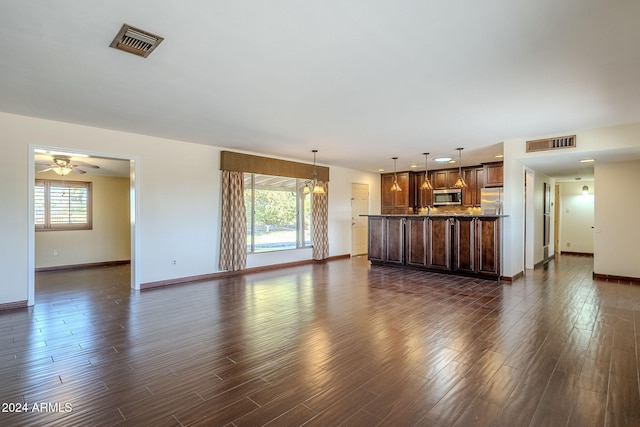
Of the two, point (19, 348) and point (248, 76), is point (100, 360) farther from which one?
point (248, 76)

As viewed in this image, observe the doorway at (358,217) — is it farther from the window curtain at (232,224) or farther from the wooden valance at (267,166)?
the window curtain at (232,224)

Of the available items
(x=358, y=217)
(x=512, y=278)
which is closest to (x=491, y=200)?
(x=512, y=278)

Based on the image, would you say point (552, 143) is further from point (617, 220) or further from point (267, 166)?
point (267, 166)

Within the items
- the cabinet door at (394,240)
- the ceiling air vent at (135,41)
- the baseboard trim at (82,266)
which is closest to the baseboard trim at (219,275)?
the cabinet door at (394,240)

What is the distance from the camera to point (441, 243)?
21.9 ft

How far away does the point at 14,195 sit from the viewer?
429cm

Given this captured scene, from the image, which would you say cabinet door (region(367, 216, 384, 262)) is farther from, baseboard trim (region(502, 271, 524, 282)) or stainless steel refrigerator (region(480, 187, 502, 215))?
stainless steel refrigerator (region(480, 187, 502, 215))

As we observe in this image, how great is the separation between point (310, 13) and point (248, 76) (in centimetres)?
116

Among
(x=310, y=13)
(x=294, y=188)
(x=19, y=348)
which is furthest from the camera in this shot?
(x=294, y=188)

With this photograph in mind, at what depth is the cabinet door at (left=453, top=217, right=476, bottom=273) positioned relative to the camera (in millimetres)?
6242

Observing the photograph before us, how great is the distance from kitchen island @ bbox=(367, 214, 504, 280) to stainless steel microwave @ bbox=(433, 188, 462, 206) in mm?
2759

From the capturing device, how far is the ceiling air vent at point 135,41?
91.0 inches

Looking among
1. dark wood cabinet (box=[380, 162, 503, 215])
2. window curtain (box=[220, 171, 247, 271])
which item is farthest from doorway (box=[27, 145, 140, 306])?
dark wood cabinet (box=[380, 162, 503, 215])

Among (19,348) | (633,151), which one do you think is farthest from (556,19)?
(19,348)
